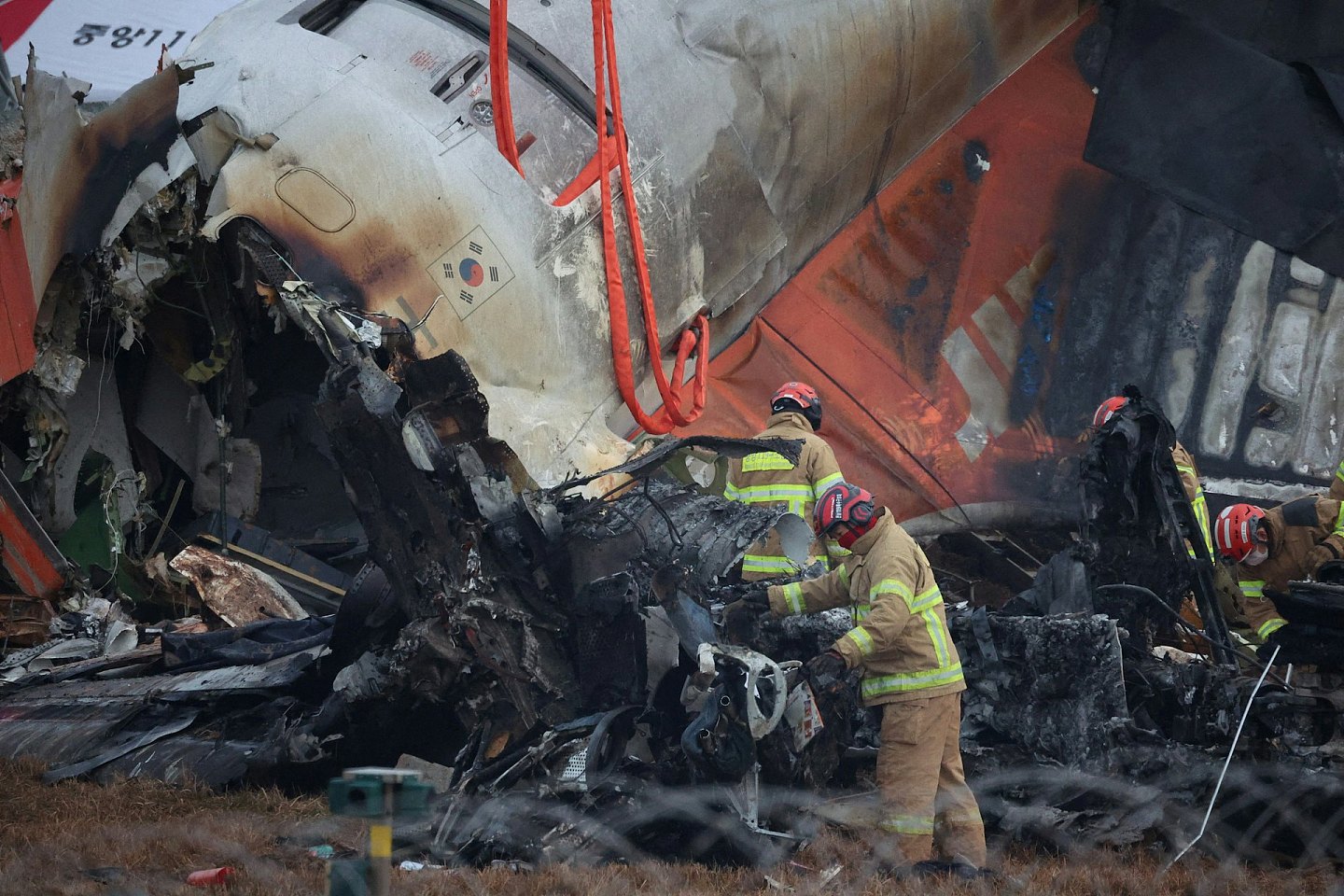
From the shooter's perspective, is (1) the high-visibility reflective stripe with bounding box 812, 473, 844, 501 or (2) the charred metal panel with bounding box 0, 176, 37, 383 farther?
(1) the high-visibility reflective stripe with bounding box 812, 473, 844, 501

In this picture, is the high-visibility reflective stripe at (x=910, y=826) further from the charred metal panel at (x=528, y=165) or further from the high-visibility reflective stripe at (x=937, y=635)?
the charred metal panel at (x=528, y=165)

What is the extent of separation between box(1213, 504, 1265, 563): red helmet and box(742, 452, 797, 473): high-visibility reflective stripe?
2.36 metres

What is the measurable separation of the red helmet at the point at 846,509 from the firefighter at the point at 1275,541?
9.10ft

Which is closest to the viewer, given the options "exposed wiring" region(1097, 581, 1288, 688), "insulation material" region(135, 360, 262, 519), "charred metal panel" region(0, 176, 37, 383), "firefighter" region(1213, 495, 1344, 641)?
"exposed wiring" region(1097, 581, 1288, 688)

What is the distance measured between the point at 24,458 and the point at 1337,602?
6.82 meters

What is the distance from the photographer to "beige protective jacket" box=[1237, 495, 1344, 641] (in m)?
6.64

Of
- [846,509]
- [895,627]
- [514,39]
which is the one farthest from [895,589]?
[514,39]

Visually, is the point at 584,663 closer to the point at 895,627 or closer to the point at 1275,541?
the point at 895,627

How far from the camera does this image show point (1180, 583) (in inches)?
235

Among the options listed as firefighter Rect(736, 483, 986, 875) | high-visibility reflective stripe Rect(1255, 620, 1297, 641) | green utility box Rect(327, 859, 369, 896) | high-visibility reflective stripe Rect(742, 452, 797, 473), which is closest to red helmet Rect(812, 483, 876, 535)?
firefighter Rect(736, 483, 986, 875)

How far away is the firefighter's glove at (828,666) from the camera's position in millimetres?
4496

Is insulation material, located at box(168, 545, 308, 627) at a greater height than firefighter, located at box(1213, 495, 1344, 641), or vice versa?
firefighter, located at box(1213, 495, 1344, 641)

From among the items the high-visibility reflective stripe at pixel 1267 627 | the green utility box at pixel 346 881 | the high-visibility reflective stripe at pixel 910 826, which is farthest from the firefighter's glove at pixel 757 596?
the green utility box at pixel 346 881

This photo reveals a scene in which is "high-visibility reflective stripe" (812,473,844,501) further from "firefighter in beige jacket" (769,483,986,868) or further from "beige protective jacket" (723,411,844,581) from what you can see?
"firefighter in beige jacket" (769,483,986,868)
